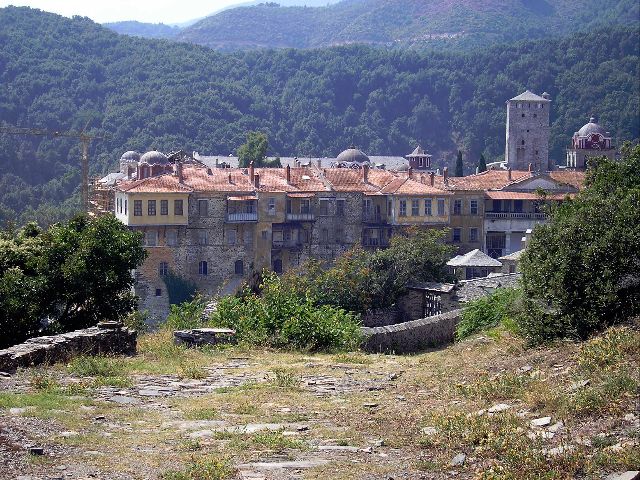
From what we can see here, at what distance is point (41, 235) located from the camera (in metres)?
26.7

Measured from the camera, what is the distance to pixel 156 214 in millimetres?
58719

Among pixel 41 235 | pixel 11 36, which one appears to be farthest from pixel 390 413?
pixel 11 36

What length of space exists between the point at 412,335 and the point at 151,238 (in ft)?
124

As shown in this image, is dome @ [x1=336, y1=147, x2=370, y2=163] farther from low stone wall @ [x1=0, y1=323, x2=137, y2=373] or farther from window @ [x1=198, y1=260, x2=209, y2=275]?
low stone wall @ [x1=0, y1=323, x2=137, y2=373]

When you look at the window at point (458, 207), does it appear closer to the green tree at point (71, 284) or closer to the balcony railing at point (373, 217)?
the balcony railing at point (373, 217)

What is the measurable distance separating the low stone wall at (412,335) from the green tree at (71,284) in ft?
16.9

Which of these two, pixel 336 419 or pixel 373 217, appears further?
pixel 373 217

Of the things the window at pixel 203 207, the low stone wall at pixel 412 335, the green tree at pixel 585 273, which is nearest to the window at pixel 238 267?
the window at pixel 203 207

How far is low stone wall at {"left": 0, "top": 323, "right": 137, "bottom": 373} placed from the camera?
1544cm

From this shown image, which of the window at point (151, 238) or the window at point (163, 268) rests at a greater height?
the window at point (151, 238)

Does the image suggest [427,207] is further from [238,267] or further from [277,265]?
[238,267]

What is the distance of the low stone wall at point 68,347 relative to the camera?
15438 mm

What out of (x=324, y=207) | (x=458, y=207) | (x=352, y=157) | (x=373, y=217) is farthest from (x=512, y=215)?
(x=352, y=157)

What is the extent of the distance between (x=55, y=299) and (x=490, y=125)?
12464 cm
